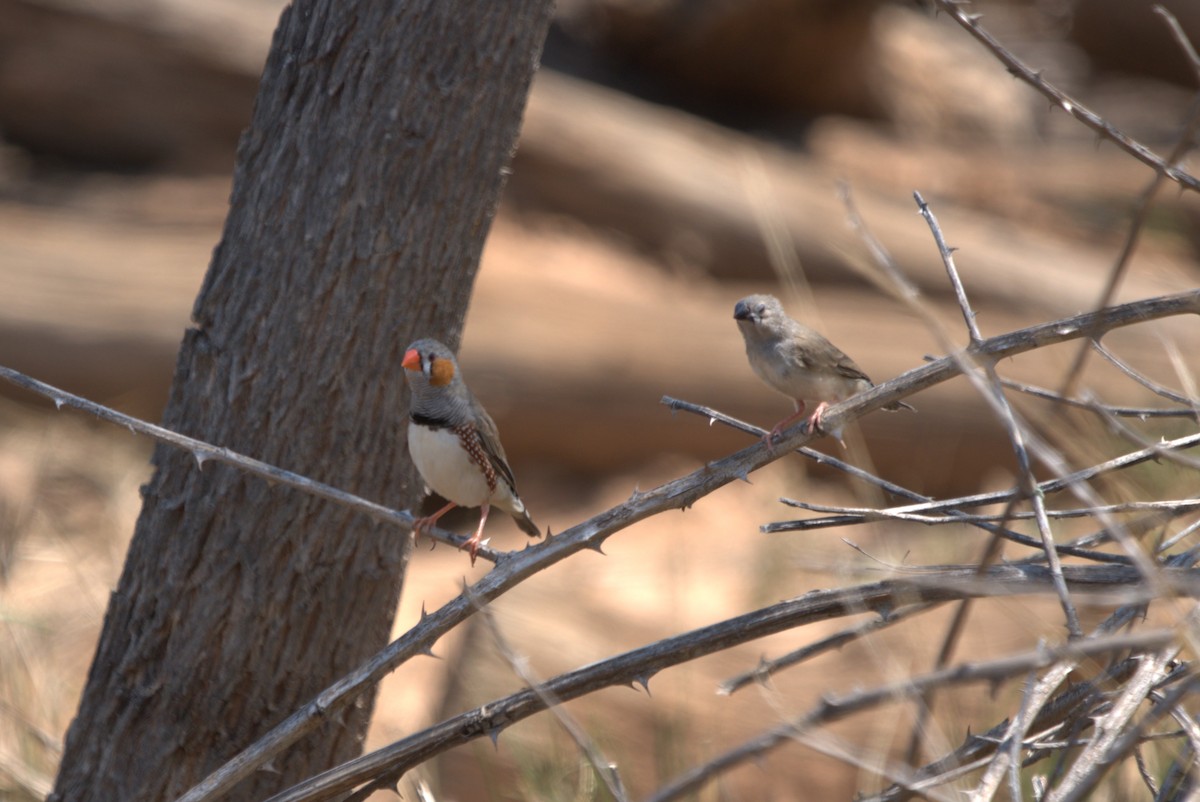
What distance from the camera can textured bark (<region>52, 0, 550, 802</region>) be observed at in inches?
127

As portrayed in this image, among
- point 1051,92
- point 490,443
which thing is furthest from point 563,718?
point 490,443

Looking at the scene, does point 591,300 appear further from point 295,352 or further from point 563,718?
point 563,718

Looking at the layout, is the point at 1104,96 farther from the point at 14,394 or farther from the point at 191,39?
the point at 14,394

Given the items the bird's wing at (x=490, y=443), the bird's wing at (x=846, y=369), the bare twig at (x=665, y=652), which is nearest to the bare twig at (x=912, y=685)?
the bare twig at (x=665, y=652)

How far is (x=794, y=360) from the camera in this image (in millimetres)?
3680

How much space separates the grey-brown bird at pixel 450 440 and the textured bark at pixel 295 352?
0.10 metres

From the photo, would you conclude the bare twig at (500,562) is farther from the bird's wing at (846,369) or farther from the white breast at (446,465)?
the bird's wing at (846,369)

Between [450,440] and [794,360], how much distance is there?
1.13 metres

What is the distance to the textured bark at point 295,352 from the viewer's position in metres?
3.23

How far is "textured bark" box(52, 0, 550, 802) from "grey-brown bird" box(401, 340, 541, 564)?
100 millimetres

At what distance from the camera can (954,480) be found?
9141mm

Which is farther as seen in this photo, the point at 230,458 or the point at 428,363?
the point at 428,363

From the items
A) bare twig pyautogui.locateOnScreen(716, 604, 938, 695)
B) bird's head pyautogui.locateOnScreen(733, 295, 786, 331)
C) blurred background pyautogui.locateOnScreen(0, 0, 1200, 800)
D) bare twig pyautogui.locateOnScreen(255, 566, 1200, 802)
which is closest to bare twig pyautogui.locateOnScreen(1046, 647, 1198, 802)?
bare twig pyautogui.locateOnScreen(255, 566, 1200, 802)

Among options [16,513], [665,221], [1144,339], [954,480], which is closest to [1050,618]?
[954,480]
